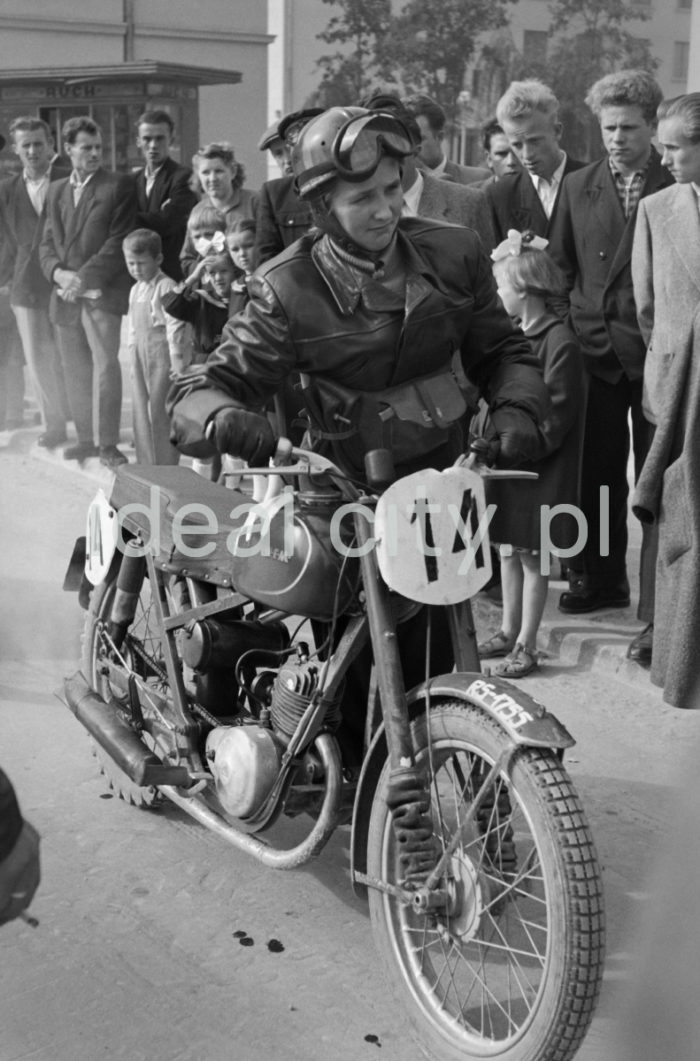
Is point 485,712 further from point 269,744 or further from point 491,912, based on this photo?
point 269,744

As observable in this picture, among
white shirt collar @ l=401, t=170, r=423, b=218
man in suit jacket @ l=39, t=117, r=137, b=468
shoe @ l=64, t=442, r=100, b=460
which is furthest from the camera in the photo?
shoe @ l=64, t=442, r=100, b=460

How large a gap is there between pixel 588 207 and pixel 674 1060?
4.24 metres

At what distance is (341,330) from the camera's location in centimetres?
337

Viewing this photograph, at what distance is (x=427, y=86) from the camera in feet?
78.0

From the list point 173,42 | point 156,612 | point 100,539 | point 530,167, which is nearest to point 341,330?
point 156,612

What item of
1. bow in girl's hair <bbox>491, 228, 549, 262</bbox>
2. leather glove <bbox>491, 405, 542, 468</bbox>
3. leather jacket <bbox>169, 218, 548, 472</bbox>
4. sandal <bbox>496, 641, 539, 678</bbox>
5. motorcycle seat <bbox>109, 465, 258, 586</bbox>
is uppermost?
bow in girl's hair <bbox>491, 228, 549, 262</bbox>

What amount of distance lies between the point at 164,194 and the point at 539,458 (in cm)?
482

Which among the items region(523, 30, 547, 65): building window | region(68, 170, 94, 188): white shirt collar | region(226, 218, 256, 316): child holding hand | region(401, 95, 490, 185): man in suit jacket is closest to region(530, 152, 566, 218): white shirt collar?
region(401, 95, 490, 185): man in suit jacket

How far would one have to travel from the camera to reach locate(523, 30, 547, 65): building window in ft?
78.8

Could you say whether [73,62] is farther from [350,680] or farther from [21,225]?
[350,680]

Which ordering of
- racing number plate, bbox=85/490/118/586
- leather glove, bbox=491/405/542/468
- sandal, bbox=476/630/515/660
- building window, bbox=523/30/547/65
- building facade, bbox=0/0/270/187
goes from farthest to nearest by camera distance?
building window, bbox=523/30/547/65 < building facade, bbox=0/0/270/187 < sandal, bbox=476/630/515/660 < racing number plate, bbox=85/490/118/586 < leather glove, bbox=491/405/542/468

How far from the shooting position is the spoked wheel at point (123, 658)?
4.17m

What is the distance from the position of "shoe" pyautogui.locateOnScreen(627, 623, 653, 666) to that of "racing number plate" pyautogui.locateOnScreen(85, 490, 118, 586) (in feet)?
6.78

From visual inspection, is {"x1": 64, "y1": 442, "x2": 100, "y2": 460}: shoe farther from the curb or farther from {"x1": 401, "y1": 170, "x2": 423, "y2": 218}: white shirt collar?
the curb
